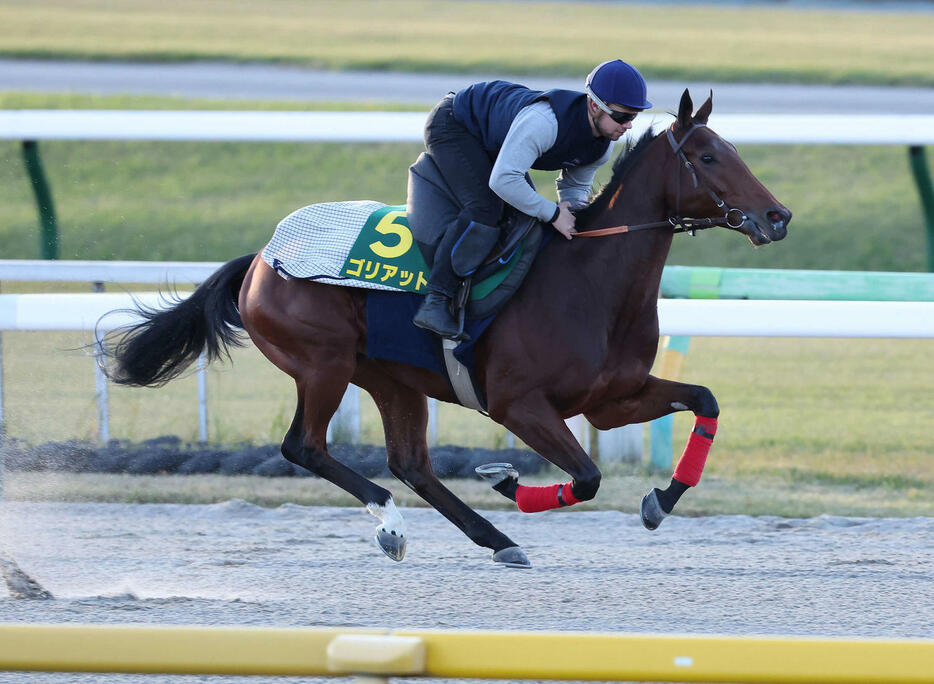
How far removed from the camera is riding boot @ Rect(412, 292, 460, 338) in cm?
391

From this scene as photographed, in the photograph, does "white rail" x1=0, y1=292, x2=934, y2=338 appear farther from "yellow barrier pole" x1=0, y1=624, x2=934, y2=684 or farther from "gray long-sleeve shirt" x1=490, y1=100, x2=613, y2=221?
"yellow barrier pole" x1=0, y1=624, x2=934, y2=684

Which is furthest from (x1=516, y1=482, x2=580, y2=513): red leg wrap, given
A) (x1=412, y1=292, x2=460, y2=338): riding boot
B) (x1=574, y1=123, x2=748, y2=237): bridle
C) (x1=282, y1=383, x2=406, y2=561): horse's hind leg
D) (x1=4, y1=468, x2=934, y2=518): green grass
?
(x1=4, y1=468, x2=934, y2=518): green grass

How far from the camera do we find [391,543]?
411 cm

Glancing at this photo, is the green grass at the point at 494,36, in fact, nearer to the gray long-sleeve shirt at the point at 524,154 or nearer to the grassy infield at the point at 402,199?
the grassy infield at the point at 402,199

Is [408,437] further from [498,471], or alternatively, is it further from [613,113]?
[613,113]

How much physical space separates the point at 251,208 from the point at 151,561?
7.42m

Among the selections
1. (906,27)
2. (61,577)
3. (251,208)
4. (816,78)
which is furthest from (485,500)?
(906,27)

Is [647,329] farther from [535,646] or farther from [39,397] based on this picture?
[39,397]

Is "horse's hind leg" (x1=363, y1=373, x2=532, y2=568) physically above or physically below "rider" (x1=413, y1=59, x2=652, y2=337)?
below

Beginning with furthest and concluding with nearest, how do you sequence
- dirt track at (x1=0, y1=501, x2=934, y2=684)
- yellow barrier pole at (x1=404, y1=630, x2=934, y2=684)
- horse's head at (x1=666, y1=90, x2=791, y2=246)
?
horse's head at (x1=666, y1=90, x2=791, y2=246), dirt track at (x1=0, y1=501, x2=934, y2=684), yellow barrier pole at (x1=404, y1=630, x2=934, y2=684)

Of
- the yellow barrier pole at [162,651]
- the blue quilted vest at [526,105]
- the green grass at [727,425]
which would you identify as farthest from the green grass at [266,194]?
the yellow barrier pole at [162,651]

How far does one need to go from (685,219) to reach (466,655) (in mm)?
2169

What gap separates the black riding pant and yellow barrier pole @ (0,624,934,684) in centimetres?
192

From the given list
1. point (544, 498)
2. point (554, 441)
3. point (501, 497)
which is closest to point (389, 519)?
point (544, 498)
